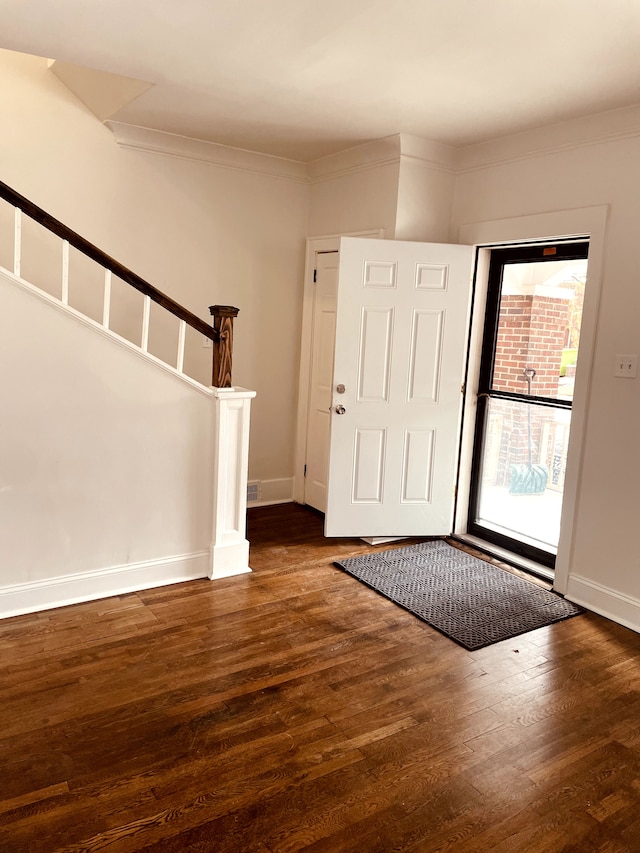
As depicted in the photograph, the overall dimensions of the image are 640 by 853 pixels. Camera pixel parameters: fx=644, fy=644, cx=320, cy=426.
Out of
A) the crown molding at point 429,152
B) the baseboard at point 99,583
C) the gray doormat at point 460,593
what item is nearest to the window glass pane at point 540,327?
the crown molding at point 429,152

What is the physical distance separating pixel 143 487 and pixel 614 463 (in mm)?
2408

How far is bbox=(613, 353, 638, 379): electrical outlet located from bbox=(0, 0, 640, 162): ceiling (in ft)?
3.98

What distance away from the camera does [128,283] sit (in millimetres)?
3158

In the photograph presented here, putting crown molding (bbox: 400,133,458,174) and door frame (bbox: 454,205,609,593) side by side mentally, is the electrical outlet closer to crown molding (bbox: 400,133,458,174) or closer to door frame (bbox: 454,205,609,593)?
door frame (bbox: 454,205,609,593)

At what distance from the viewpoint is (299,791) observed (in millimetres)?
2018

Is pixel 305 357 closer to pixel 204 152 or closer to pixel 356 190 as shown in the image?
pixel 356 190

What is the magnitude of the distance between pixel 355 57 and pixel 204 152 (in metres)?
1.80

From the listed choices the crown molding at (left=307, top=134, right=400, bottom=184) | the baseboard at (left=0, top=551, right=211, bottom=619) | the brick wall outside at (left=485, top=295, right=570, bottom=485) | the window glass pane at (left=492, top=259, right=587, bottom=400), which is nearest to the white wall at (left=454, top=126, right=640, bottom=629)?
the window glass pane at (left=492, top=259, right=587, bottom=400)

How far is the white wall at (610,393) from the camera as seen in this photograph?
10.4 ft

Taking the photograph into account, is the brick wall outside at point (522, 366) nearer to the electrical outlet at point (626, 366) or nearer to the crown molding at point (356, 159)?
the electrical outlet at point (626, 366)

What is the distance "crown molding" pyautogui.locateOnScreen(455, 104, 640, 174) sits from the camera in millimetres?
3160

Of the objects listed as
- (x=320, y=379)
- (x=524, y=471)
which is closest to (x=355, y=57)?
(x=320, y=379)

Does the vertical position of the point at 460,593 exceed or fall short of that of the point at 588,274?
it falls short

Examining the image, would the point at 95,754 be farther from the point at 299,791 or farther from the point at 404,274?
the point at 404,274
